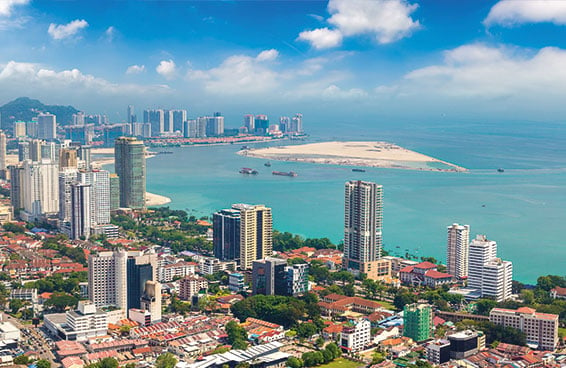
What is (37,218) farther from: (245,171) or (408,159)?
(408,159)

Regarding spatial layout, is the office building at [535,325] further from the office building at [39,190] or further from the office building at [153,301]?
the office building at [39,190]

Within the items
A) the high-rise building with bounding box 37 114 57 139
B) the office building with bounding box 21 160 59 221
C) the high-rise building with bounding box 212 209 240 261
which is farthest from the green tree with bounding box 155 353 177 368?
the high-rise building with bounding box 37 114 57 139

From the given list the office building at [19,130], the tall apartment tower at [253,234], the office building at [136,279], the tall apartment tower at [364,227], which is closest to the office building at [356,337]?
the office building at [136,279]

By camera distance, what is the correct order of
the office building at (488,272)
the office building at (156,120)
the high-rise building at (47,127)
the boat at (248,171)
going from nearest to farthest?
the office building at (488,272) → the boat at (248,171) → the high-rise building at (47,127) → the office building at (156,120)

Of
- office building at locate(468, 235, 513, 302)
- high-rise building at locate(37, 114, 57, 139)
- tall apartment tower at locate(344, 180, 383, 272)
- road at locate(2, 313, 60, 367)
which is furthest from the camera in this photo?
high-rise building at locate(37, 114, 57, 139)

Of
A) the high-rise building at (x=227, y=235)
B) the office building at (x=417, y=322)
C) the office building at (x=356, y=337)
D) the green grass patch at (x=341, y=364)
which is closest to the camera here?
the green grass patch at (x=341, y=364)

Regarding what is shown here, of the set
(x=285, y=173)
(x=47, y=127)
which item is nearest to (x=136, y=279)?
(x=285, y=173)

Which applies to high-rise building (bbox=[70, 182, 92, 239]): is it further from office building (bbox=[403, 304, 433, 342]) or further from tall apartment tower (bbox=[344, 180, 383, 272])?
office building (bbox=[403, 304, 433, 342])
